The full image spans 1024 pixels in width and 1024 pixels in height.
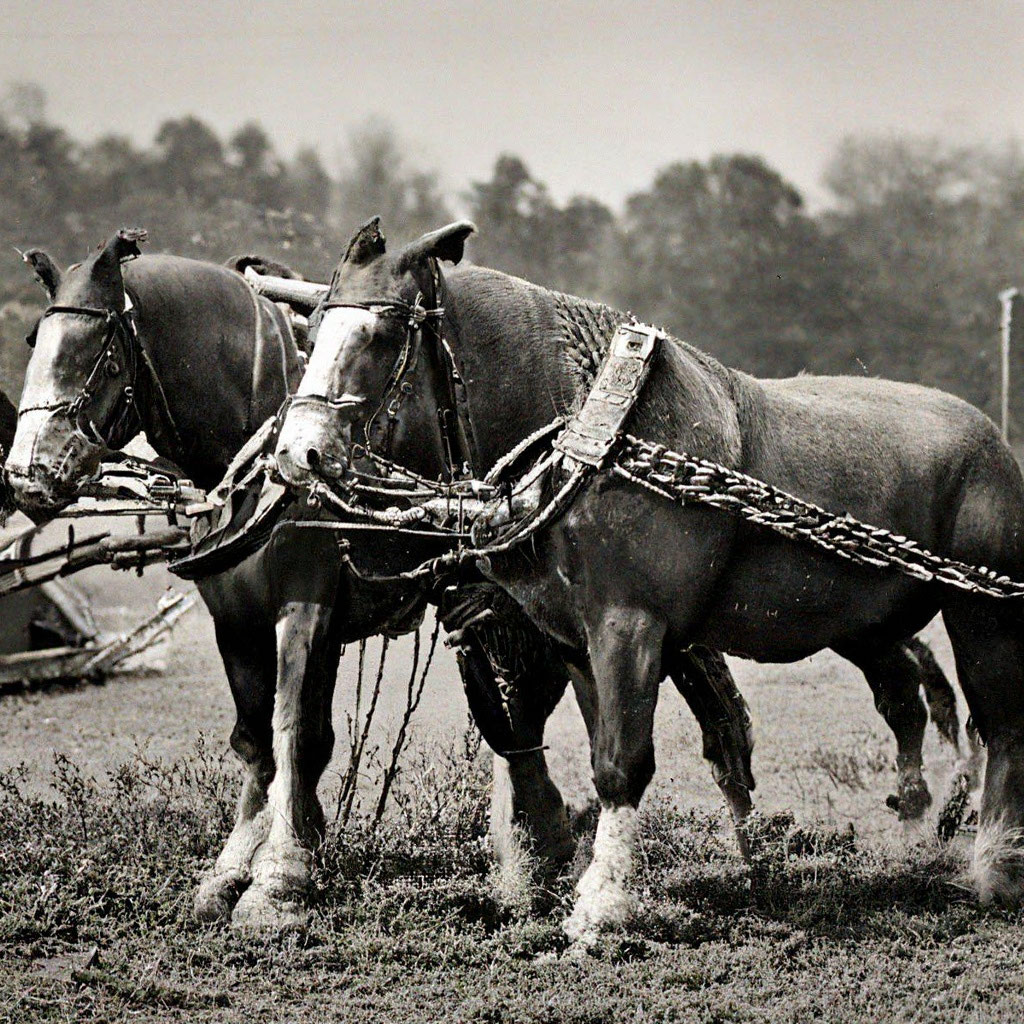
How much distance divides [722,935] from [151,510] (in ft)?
8.86

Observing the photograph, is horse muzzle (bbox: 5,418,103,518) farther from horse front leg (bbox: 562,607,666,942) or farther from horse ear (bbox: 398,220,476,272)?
horse front leg (bbox: 562,607,666,942)

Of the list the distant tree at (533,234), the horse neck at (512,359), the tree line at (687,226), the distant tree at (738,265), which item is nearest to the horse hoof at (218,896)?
the horse neck at (512,359)

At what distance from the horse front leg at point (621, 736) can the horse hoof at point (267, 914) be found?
97cm

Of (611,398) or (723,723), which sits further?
(723,723)

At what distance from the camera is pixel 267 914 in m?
4.63

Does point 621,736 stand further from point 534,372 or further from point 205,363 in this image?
point 205,363

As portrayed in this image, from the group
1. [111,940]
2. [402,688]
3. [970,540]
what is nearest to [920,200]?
[402,688]

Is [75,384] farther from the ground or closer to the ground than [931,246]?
closer to the ground

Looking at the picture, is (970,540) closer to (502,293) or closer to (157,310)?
(502,293)

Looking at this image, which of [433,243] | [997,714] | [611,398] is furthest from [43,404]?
[997,714]

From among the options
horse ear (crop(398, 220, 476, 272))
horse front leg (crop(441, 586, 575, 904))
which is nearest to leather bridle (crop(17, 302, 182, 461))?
horse ear (crop(398, 220, 476, 272))

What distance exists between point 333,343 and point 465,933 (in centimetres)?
209

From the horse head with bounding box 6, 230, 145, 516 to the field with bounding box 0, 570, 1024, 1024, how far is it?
154cm

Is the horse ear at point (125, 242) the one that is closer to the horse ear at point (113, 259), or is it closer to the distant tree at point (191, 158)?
the horse ear at point (113, 259)
